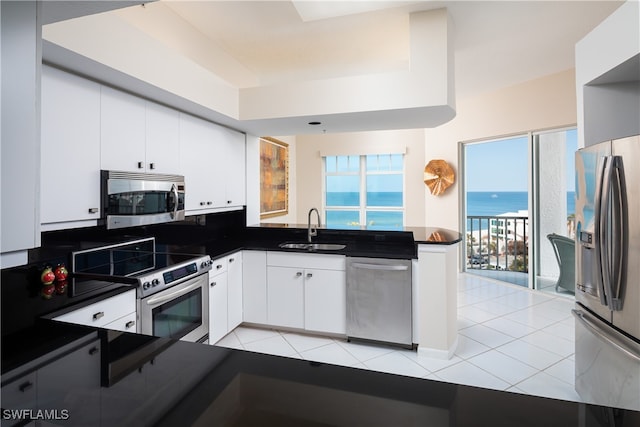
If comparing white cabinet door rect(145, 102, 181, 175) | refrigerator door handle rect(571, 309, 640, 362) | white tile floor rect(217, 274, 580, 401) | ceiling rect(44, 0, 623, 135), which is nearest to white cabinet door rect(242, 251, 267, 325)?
white tile floor rect(217, 274, 580, 401)

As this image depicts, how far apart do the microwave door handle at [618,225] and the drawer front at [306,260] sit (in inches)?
73.9

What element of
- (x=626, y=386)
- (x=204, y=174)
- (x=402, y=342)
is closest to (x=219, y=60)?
(x=204, y=174)

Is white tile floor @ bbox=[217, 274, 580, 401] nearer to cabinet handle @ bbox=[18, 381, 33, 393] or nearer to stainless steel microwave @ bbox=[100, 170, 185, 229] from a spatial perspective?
stainless steel microwave @ bbox=[100, 170, 185, 229]

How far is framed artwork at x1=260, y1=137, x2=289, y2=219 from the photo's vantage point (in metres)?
5.43

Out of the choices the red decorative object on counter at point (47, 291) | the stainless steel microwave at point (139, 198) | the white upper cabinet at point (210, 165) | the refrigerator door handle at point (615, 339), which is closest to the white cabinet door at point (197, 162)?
the white upper cabinet at point (210, 165)

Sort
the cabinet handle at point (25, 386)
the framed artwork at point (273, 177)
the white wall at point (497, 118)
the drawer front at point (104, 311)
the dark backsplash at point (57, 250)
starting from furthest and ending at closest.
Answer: the framed artwork at point (273, 177) → the white wall at point (497, 118) → the drawer front at point (104, 311) → the dark backsplash at point (57, 250) → the cabinet handle at point (25, 386)

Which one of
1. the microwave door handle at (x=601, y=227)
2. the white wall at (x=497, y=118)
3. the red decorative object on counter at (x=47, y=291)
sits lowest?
the red decorative object on counter at (x=47, y=291)

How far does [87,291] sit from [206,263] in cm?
85

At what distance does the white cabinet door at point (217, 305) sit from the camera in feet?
9.41

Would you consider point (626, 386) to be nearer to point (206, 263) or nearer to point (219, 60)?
point (206, 263)

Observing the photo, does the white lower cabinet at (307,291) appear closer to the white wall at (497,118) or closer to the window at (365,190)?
the white wall at (497,118)

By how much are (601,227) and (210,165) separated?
9.70 feet

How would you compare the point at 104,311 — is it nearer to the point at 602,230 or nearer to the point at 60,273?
the point at 60,273

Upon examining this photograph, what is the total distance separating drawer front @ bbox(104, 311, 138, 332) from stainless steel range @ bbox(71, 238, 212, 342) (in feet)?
0.11
